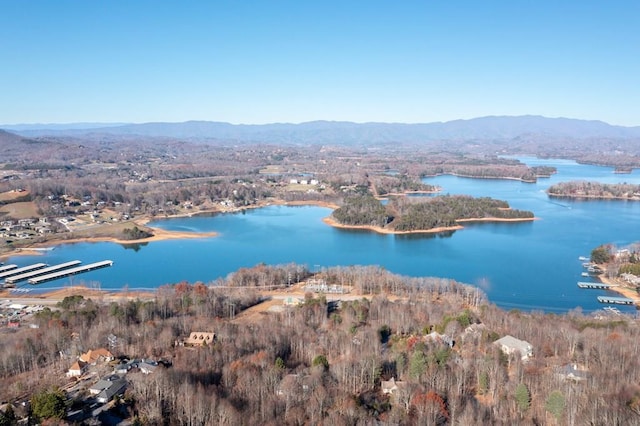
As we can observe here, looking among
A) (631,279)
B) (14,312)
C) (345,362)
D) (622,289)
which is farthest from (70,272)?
(631,279)

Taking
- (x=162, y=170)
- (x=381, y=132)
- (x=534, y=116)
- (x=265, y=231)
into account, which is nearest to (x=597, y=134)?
(x=534, y=116)

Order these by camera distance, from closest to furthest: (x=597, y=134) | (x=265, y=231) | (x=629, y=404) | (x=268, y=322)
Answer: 1. (x=629, y=404)
2. (x=268, y=322)
3. (x=265, y=231)
4. (x=597, y=134)

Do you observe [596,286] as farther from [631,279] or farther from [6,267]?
[6,267]

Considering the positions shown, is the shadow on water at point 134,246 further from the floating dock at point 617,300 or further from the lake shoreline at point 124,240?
the floating dock at point 617,300

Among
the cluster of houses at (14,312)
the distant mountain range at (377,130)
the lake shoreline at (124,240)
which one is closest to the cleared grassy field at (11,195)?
the lake shoreline at (124,240)

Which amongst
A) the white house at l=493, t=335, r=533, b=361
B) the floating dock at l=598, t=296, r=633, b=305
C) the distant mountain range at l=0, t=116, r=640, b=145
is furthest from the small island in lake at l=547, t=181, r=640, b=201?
the distant mountain range at l=0, t=116, r=640, b=145

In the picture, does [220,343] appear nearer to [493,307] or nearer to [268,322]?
[268,322]

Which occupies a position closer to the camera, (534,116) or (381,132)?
(381,132)

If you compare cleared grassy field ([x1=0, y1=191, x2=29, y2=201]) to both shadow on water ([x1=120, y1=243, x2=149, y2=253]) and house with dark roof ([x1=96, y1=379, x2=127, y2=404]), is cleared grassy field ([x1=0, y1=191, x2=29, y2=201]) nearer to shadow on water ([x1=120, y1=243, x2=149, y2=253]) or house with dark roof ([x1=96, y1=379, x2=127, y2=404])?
shadow on water ([x1=120, y1=243, x2=149, y2=253])
